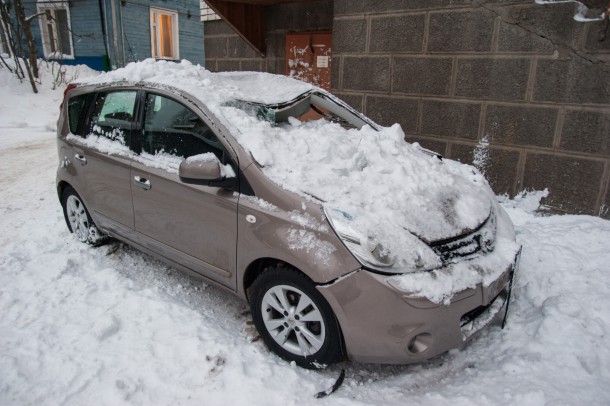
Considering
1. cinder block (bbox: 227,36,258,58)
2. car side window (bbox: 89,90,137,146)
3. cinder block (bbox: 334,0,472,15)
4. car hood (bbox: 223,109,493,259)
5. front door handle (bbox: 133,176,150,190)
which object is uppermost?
cinder block (bbox: 334,0,472,15)

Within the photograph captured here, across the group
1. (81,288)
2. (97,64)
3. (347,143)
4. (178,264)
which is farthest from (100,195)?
(97,64)

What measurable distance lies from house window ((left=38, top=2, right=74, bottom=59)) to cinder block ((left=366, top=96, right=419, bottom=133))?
1680 cm

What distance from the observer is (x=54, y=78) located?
1505 centimetres

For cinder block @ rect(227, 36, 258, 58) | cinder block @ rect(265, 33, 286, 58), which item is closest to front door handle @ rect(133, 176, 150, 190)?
→ cinder block @ rect(265, 33, 286, 58)

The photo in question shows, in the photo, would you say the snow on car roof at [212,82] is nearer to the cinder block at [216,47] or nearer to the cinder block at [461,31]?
the cinder block at [461,31]

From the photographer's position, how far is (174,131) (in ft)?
10.6

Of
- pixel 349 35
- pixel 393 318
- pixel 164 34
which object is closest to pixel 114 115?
pixel 393 318

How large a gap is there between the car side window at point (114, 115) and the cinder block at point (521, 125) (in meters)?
3.94

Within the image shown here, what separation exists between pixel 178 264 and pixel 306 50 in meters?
5.01

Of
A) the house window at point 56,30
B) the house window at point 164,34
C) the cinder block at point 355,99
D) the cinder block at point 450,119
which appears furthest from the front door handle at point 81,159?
the house window at point 56,30

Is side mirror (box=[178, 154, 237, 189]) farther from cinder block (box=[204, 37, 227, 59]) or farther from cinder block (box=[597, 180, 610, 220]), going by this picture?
cinder block (box=[204, 37, 227, 59])

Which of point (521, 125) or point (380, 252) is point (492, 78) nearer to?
point (521, 125)

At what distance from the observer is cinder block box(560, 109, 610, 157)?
14.9 feet

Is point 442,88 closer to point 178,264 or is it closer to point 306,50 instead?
point 306,50
